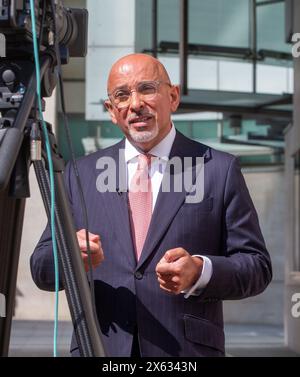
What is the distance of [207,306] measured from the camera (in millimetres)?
2084

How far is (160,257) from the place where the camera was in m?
2.07

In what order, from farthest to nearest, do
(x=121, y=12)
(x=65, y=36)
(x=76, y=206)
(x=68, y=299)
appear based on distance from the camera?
(x=121, y=12)
(x=76, y=206)
(x=65, y=36)
(x=68, y=299)

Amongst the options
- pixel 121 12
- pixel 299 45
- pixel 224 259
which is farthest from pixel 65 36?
pixel 121 12

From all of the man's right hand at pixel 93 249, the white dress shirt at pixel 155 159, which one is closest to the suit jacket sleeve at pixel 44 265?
the man's right hand at pixel 93 249

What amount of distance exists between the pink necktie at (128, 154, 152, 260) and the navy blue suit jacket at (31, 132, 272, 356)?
0.03 meters

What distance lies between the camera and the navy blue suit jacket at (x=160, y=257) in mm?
2025

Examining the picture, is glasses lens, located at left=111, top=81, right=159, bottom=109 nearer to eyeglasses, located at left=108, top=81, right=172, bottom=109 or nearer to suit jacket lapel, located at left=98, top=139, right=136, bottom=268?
eyeglasses, located at left=108, top=81, right=172, bottom=109

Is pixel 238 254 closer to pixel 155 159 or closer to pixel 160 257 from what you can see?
pixel 160 257

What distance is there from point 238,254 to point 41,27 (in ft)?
2.65

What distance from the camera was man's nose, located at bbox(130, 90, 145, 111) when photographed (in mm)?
2113

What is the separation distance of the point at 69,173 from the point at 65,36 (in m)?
0.55

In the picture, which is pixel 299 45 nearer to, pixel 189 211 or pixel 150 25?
pixel 150 25

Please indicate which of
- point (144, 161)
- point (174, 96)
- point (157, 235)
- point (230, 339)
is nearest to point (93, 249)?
point (157, 235)

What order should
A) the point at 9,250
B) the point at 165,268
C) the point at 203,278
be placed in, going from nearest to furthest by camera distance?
the point at 9,250
the point at 165,268
the point at 203,278
